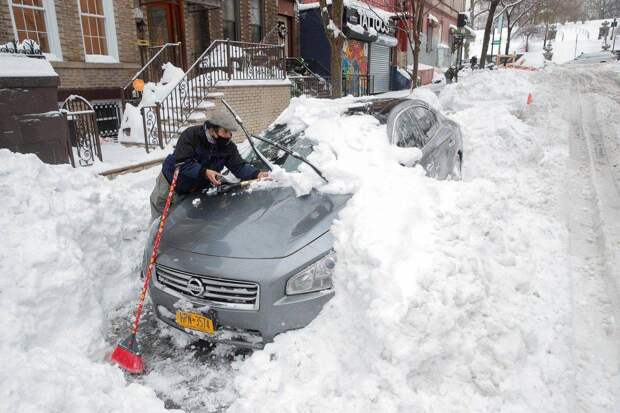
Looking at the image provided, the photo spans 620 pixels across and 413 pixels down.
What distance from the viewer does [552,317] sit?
342 centimetres

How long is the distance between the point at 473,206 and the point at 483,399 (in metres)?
1.78

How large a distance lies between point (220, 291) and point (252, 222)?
1.95 ft

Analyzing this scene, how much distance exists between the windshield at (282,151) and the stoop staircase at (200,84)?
4.92 metres

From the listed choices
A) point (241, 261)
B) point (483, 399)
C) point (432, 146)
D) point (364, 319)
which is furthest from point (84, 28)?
point (483, 399)

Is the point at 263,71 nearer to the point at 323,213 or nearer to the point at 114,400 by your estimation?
the point at 323,213

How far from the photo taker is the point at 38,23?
33.7 feet

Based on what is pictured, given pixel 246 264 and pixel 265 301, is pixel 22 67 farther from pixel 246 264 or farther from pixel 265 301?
pixel 265 301

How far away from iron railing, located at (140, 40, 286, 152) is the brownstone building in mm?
1950

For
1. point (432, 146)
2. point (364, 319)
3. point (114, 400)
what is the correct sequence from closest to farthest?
point (114, 400)
point (364, 319)
point (432, 146)

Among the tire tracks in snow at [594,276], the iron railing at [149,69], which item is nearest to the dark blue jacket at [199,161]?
the tire tracks in snow at [594,276]

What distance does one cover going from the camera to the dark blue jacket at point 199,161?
4.03m

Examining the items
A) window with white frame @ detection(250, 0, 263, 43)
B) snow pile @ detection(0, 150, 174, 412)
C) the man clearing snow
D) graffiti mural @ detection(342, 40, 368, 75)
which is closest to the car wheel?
the man clearing snow

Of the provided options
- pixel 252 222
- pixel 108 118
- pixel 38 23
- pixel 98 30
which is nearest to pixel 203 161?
pixel 252 222

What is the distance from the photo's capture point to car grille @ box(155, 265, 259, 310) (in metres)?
3.01
